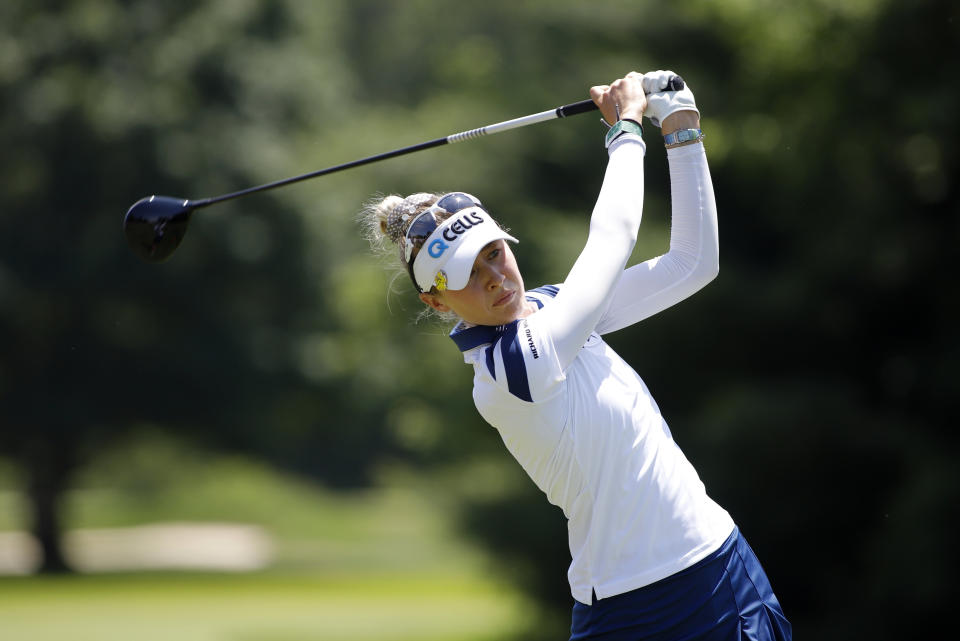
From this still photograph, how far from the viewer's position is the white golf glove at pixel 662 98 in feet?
8.60

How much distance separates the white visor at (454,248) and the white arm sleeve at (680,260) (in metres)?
0.32

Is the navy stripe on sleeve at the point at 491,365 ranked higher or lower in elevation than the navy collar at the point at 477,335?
lower

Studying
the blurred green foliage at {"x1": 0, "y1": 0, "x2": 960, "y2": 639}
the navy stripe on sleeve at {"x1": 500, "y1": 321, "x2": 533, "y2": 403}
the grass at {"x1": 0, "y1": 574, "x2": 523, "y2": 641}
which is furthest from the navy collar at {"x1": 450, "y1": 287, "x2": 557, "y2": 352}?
the grass at {"x1": 0, "y1": 574, "x2": 523, "y2": 641}

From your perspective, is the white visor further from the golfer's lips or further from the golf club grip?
the golf club grip

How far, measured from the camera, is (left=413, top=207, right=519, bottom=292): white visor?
8.27 ft

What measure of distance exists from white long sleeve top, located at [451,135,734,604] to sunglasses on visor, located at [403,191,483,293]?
220 millimetres

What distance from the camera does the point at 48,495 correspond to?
19.9m

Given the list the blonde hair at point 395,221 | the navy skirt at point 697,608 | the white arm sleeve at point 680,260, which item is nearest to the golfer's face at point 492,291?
the blonde hair at point 395,221

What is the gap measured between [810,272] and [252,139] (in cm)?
1175

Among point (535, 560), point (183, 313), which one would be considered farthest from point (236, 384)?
point (535, 560)

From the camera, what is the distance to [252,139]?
62.6 feet

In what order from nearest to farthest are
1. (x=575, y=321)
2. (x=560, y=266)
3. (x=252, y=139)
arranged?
(x=575, y=321) → (x=560, y=266) → (x=252, y=139)

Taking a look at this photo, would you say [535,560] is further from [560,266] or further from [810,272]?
[810,272]

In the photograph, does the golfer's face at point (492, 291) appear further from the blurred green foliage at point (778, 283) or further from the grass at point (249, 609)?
the grass at point (249, 609)
